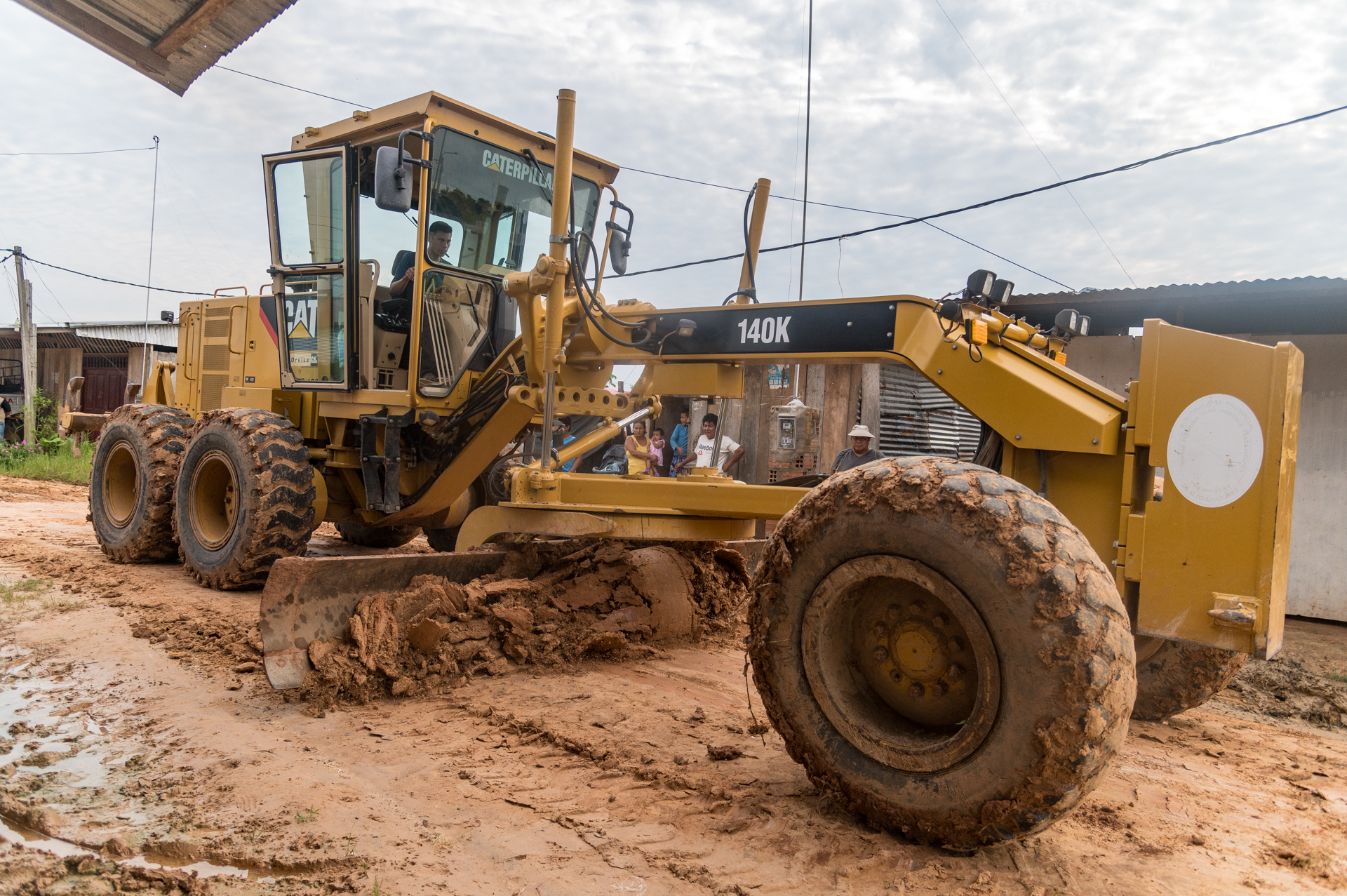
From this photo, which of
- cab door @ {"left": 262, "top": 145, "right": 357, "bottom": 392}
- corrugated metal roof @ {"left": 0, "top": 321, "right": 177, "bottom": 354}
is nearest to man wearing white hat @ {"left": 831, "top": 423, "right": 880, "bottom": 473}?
cab door @ {"left": 262, "top": 145, "right": 357, "bottom": 392}

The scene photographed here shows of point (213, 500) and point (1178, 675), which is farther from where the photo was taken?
point (213, 500)

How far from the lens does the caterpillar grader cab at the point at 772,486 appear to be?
266cm

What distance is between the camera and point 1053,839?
293 cm

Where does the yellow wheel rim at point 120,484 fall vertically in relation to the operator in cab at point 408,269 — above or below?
below

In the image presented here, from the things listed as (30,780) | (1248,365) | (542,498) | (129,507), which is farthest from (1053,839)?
(129,507)

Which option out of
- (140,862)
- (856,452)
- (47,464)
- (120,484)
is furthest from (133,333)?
(140,862)

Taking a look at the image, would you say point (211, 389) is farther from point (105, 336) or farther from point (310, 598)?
point (105, 336)

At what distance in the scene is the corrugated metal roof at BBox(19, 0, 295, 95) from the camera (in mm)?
2486

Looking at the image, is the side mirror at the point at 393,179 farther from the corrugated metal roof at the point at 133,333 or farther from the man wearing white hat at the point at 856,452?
the corrugated metal roof at the point at 133,333

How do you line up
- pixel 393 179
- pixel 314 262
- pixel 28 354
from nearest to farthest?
1. pixel 393 179
2. pixel 314 262
3. pixel 28 354

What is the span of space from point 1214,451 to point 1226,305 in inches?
254

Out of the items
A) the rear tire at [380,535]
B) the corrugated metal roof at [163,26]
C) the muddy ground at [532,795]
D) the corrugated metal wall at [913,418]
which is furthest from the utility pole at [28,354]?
the corrugated metal roof at [163,26]

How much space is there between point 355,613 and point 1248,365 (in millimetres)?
4081

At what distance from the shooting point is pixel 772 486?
4.61 metres
